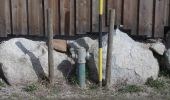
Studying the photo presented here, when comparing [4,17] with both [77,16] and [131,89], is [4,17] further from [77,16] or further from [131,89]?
[131,89]

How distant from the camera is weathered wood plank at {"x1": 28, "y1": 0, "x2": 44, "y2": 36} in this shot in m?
8.94

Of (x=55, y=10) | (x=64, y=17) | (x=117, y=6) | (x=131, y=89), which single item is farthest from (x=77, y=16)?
(x=131, y=89)

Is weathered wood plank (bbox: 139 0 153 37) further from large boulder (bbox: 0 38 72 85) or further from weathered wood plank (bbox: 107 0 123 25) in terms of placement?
large boulder (bbox: 0 38 72 85)

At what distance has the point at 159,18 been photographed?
9000mm

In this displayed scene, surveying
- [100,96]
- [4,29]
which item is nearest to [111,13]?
[100,96]

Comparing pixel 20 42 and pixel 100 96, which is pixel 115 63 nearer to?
pixel 100 96

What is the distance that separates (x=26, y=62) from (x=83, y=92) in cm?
127

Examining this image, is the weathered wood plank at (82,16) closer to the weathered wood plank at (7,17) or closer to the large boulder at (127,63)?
the large boulder at (127,63)

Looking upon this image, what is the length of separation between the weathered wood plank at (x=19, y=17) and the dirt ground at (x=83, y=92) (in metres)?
1.18

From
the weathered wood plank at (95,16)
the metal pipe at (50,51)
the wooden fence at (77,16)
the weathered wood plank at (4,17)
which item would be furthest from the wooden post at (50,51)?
the weathered wood plank at (4,17)

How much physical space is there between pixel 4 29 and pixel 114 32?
7.26 feet

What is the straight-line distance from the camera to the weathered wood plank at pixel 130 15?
8.95 metres

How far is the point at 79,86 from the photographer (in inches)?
330

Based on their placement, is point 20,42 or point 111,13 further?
point 20,42
